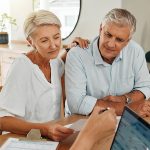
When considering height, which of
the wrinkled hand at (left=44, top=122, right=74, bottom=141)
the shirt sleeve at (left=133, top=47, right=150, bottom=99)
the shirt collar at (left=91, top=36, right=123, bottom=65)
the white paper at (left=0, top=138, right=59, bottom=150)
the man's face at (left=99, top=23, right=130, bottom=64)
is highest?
the man's face at (left=99, top=23, right=130, bottom=64)

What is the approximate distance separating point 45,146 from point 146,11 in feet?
7.42

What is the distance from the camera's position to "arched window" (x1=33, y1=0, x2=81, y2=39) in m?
3.37

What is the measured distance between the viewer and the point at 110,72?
192cm

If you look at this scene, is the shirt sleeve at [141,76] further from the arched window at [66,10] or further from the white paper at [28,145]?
the arched window at [66,10]

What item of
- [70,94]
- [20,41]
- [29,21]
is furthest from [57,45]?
[20,41]

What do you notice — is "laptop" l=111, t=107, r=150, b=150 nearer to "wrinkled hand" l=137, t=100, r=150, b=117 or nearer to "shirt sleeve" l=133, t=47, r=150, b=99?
"wrinkled hand" l=137, t=100, r=150, b=117

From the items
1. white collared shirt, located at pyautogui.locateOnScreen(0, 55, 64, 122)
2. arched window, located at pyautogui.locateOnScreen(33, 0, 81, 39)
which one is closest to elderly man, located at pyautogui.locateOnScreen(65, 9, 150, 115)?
white collared shirt, located at pyautogui.locateOnScreen(0, 55, 64, 122)

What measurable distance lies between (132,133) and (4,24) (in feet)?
12.6

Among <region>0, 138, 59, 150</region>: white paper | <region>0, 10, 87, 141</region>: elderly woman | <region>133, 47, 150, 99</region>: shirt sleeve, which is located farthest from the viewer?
<region>133, 47, 150, 99</region>: shirt sleeve

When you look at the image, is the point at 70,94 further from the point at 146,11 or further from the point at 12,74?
the point at 146,11

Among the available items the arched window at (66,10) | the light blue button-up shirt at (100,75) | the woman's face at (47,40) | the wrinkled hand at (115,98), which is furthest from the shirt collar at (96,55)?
the arched window at (66,10)

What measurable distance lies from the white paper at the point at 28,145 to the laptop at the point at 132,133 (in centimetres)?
33

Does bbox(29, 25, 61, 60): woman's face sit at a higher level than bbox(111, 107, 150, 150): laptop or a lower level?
higher

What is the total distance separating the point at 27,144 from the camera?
128 cm
